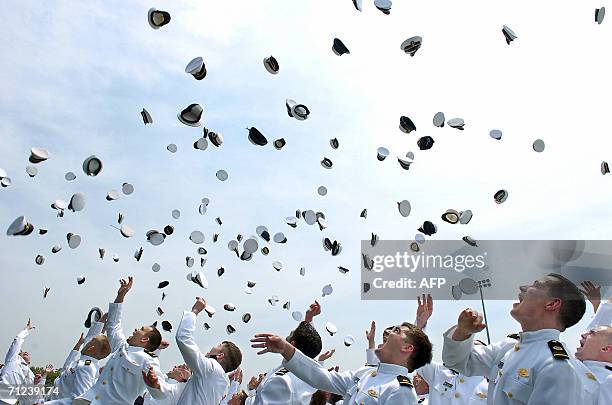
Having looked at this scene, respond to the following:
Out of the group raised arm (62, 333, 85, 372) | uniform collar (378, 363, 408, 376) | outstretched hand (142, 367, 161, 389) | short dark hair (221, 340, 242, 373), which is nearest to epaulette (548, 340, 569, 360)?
uniform collar (378, 363, 408, 376)

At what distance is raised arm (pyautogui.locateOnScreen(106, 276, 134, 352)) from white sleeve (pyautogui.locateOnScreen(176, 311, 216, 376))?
97.3 inches

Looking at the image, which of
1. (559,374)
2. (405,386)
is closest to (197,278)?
(405,386)

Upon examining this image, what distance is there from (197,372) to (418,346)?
14.7 feet

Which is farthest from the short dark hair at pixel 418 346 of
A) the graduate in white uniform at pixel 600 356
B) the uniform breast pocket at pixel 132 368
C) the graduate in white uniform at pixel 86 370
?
the graduate in white uniform at pixel 86 370

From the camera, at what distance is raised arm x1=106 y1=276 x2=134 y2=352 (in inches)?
456

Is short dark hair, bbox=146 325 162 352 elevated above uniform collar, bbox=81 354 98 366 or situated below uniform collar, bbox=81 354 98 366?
above

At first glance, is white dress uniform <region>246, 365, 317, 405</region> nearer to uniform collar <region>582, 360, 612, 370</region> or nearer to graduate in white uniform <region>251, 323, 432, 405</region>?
graduate in white uniform <region>251, 323, 432, 405</region>

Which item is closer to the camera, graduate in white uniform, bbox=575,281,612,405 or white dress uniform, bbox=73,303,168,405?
graduate in white uniform, bbox=575,281,612,405

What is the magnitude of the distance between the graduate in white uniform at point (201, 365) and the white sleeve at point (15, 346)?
11475 mm

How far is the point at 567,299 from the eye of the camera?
226 inches

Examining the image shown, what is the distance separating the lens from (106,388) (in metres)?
10.4

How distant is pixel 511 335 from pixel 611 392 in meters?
1.51

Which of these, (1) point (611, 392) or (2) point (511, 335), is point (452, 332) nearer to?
(2) point (511, 335)

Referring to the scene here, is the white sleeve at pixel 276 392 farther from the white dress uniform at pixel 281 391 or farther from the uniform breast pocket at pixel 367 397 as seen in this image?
the uniform breast pocket at pixel 367 397
